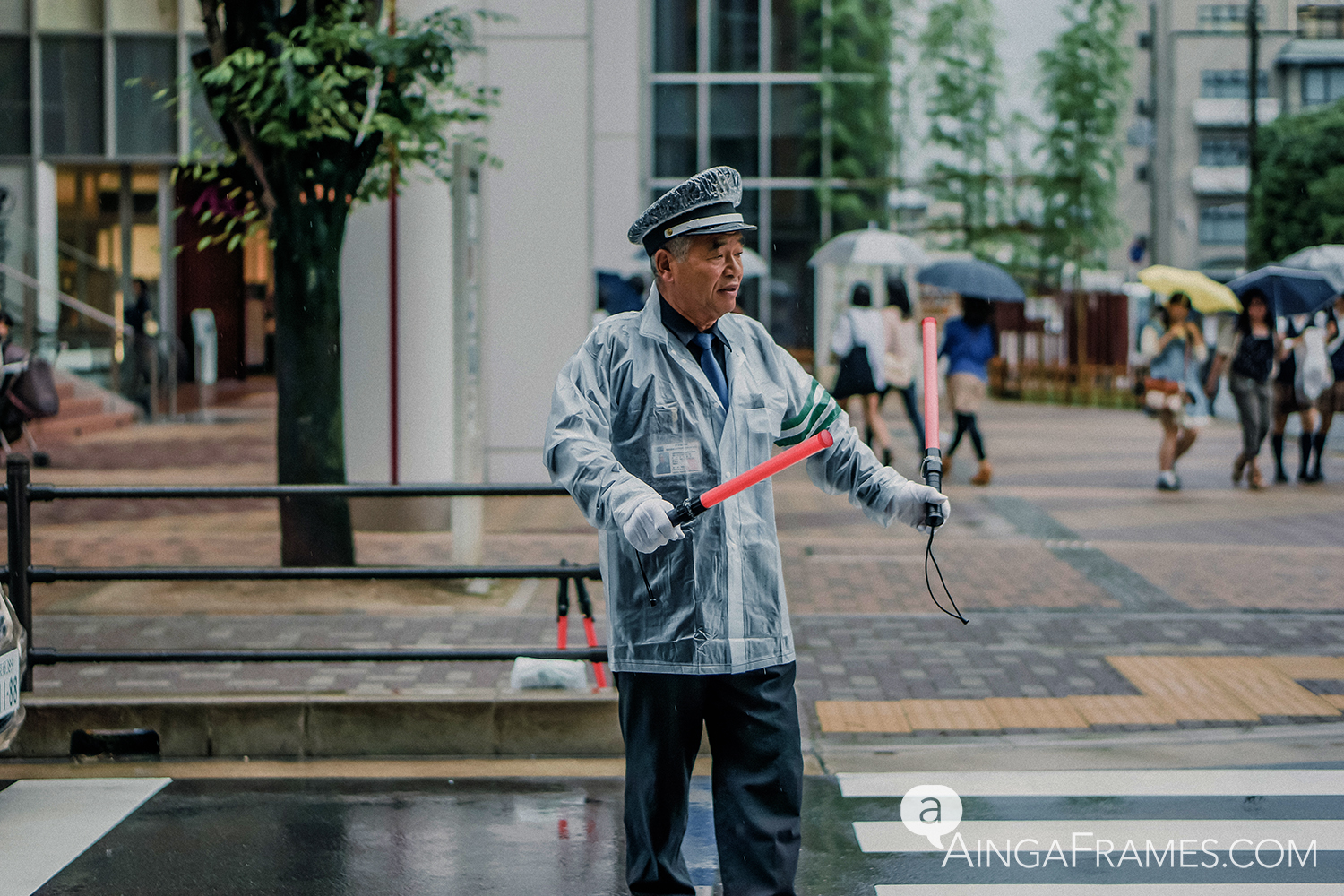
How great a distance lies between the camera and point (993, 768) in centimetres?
536

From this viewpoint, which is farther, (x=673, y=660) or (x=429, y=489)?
(x=429, y=489)

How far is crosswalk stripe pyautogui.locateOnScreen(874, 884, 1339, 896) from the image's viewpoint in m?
4.11

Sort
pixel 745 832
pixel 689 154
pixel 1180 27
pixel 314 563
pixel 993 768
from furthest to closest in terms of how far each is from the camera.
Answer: pixel 1180 27 → pixel 689 154 → pixel 314 563 → pixel 993 768 → pixel 745 832

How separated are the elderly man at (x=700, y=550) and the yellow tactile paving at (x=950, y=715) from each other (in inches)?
102

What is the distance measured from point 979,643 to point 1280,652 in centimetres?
138

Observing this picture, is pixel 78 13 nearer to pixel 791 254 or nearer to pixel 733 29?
pixel 733 29

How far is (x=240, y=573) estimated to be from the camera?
18.6 ft

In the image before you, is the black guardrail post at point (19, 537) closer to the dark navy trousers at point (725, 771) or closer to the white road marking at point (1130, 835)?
the dark navy trousers at point (725, 771)

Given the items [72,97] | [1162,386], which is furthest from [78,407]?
[1162,386]

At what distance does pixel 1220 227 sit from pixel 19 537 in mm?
68328

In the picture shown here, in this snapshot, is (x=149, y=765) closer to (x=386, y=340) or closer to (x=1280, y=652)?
(x=1280, y=652)

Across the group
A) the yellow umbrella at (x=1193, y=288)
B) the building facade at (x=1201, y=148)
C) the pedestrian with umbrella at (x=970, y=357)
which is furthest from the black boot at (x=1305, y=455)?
the building facade at (x=1201, y=148)

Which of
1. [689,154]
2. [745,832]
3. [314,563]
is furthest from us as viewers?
[689,154]

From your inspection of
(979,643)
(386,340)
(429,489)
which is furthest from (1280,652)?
(386,340)
